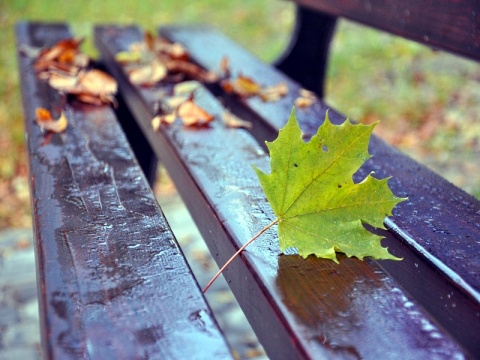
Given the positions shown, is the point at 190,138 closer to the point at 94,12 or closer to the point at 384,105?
the point at 384,105

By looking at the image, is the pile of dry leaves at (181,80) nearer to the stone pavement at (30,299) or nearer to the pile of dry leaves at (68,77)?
the pile of dry leaves at (68,77)

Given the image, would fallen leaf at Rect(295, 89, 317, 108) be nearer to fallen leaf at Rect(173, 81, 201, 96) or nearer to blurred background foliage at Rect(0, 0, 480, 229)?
fallen leaf at Rect(173, 81, 201, 96)

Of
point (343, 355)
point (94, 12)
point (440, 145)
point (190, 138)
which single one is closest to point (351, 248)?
point (343, 355)

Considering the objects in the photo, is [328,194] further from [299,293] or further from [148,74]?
[148,74]

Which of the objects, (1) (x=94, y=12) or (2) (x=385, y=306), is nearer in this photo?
(2) (x=385, y=306)

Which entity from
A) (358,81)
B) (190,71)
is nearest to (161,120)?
(190,71)

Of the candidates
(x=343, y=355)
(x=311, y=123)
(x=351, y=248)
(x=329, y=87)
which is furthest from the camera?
(x=329, y=87)

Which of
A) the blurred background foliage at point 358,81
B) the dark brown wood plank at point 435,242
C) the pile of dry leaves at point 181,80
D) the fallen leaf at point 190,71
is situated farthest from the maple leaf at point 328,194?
the blurred background foliage at point 358,81
